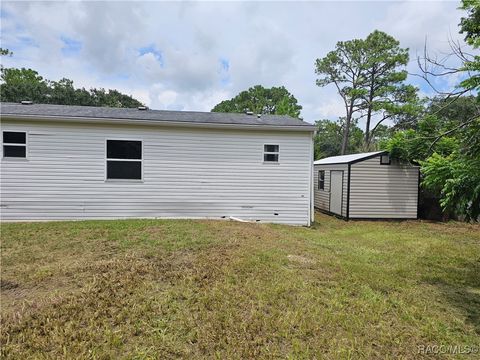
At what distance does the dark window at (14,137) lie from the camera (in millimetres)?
8148

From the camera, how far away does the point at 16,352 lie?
7.90 ft

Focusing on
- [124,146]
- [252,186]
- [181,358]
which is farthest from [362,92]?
[181,358]

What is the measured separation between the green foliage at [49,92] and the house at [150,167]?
1946 cm

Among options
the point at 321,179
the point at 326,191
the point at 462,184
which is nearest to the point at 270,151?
the point at 326,191

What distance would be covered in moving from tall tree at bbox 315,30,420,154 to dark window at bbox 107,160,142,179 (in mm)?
21169

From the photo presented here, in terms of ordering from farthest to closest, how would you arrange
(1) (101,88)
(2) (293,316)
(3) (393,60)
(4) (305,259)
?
1. (1) (101,88)
2. (3) (393,60)
3. (4) (305,259)
4. (2) (293,316)

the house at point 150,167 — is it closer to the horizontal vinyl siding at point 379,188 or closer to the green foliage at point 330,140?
the horizontal vinyl siding at point 379,188

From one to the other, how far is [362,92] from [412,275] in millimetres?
24738

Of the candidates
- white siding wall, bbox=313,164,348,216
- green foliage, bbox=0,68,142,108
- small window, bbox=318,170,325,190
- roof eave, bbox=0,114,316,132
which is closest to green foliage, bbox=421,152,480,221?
roof eave, bbox=0,114,316,132

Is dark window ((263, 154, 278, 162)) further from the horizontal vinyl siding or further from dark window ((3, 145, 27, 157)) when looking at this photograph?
dark window ((3, 145, 27, 157))

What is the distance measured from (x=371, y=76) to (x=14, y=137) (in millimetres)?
27173

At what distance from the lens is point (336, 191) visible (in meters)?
11.8

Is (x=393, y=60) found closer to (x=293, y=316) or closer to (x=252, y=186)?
(x=252, y=186)

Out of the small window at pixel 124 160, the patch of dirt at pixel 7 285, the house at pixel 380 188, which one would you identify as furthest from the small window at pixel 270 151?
the patch of dirt at pixel 7 285
